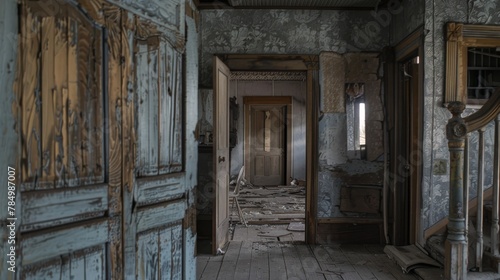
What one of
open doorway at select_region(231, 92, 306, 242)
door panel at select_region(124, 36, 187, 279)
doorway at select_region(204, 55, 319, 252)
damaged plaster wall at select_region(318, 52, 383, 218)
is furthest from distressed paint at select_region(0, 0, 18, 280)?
open doorway at select_region(231, 92, 306, 242)

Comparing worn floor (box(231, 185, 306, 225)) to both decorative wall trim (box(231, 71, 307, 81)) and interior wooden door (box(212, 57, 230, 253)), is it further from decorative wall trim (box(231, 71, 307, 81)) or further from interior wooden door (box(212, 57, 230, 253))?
decorative wall trim (box(231, 71, 307, 81))

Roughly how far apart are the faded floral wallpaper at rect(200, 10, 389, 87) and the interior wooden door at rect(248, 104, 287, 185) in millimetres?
6258

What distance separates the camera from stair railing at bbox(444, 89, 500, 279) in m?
2.48

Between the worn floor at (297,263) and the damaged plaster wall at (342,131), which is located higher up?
the damaged plaster wall at (342,131)

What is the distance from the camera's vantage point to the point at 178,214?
2.05 metres

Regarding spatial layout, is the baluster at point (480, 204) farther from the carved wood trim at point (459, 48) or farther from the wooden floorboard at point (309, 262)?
the wooden floorboard at point (309, 262)

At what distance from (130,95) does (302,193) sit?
24.5 ft

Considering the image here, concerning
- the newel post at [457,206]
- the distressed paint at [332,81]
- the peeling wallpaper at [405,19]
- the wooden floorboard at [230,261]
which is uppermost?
the peeling wallpaper at [405,19]

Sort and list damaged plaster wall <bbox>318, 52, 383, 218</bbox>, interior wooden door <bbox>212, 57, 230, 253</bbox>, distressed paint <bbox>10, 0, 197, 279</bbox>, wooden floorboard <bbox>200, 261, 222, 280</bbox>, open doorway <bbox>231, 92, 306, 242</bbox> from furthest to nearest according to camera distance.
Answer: open doorway <bbox>231, 92, 306, 242</bbox>
damaged plaster wall <bbox>318, 52, 383, 218</bbox>
interior wooden door <bbox>212, 57, 230, 253</bbox>
wooden floorboard <bbox>200, 261, 222, 280</bbox>
distressed paint <bbox>10, 0, 197, 279</bbox>

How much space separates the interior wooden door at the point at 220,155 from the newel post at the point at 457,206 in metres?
2.26

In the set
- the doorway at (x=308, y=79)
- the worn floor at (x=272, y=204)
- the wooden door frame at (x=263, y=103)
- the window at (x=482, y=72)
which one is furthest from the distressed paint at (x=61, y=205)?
the wooden door frame at (x=263, y=103)

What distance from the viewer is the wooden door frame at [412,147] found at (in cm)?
344

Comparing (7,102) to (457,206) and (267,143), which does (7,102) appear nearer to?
(457,206)

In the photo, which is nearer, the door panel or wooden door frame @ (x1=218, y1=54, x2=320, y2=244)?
the door panel
